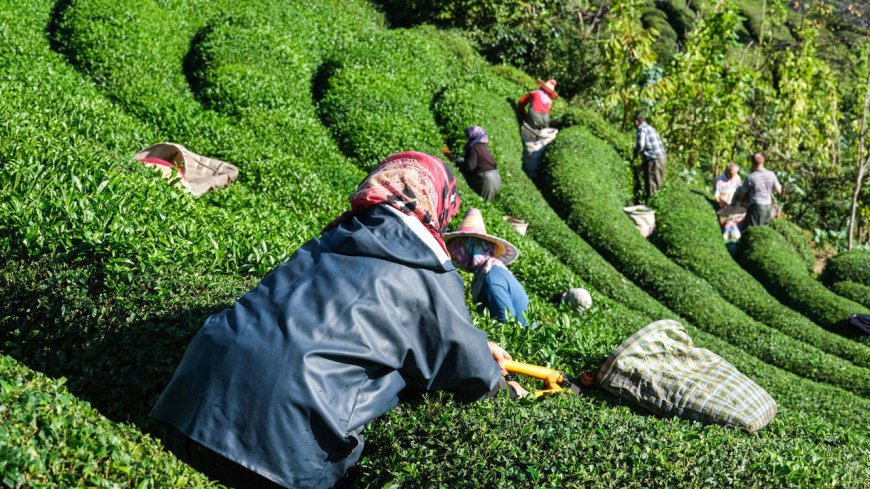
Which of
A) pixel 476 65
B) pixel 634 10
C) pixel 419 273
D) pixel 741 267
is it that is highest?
pixel 419 273

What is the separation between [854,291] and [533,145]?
6.33 m

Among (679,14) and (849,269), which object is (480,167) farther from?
(679,14)

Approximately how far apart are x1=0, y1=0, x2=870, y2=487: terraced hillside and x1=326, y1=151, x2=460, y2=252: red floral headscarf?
2.89 feet

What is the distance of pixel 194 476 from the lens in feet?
10.2

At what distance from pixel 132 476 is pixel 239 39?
11302mm

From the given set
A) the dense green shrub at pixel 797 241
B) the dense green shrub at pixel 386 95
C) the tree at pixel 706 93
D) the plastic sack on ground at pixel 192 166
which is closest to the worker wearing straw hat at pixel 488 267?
the plastic sack on ground at pixel 192 166

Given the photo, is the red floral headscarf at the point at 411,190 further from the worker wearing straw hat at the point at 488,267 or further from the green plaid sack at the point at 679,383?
the worker wearing straw hat at the point at 488,267

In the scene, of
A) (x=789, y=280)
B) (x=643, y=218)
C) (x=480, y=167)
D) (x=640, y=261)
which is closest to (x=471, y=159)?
(x=480, y=167)

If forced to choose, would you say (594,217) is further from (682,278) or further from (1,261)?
(1,261)

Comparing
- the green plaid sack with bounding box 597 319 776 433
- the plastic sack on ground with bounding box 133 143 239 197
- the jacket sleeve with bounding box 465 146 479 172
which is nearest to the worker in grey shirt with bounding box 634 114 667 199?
the jacket sleeve with bounding box 465 146 479 172

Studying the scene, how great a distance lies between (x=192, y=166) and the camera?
841 cm

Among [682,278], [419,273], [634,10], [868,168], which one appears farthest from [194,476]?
[868,168]

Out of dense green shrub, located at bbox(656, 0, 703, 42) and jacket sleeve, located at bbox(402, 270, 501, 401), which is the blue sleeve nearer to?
jacket sleeve, located at bbox(402, 270, 501, 401)

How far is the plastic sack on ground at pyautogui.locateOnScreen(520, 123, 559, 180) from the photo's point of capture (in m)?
15.6
